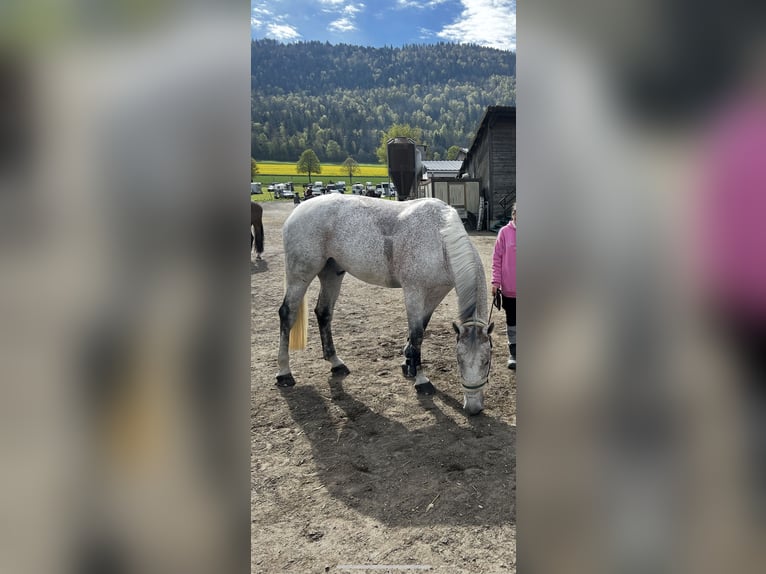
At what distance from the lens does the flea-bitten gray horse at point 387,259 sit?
3.46 m

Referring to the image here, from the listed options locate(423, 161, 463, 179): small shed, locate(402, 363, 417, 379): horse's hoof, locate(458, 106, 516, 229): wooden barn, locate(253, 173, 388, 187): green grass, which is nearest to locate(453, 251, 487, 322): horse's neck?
locate(402, 363, 417, 379): horse's hoof

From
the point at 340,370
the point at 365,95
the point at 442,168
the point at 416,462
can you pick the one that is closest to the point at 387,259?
the point at 340,370

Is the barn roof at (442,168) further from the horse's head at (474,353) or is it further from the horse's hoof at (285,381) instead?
the horse's head at (474,353)

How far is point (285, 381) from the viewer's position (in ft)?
13.2

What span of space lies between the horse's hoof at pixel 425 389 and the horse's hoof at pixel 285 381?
1149 millimetres

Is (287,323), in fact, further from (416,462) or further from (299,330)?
(416,462)

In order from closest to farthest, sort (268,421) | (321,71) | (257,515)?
1. (257,515)
2. (268,421)
3. (321,71)

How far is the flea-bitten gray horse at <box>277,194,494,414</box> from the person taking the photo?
11.4 feet
